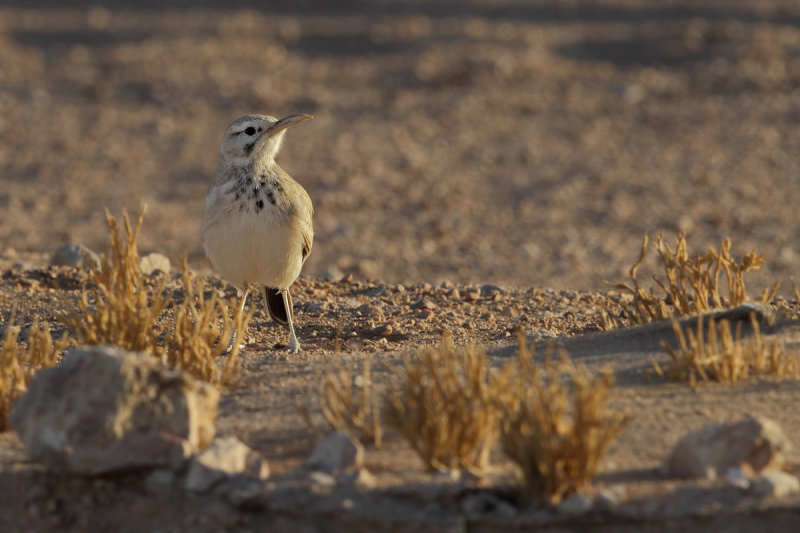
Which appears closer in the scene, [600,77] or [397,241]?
[397,241]

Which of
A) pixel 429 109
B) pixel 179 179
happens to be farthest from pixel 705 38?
pixel 179 179

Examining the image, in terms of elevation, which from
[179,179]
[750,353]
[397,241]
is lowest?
[750,353]

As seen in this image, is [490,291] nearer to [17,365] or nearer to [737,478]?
[17,365]

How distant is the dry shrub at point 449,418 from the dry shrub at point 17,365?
166 cm

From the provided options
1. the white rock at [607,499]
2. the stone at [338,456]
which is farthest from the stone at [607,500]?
the stone at [338,456]

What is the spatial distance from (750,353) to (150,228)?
7683 millimetres

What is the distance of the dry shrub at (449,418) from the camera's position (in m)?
4.29

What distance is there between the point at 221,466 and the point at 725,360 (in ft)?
7.19

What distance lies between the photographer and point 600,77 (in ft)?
A: 57.5

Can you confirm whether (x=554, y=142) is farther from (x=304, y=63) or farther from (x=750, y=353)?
(x=750, y=353)

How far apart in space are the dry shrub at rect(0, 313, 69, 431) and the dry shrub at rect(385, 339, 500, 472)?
5.44 feet

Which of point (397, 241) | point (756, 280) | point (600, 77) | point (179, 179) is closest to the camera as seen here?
point (756, 280)

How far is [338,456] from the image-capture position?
14.3ft

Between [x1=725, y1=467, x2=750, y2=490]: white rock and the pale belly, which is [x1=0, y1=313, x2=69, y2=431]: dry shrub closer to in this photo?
the pale belly
